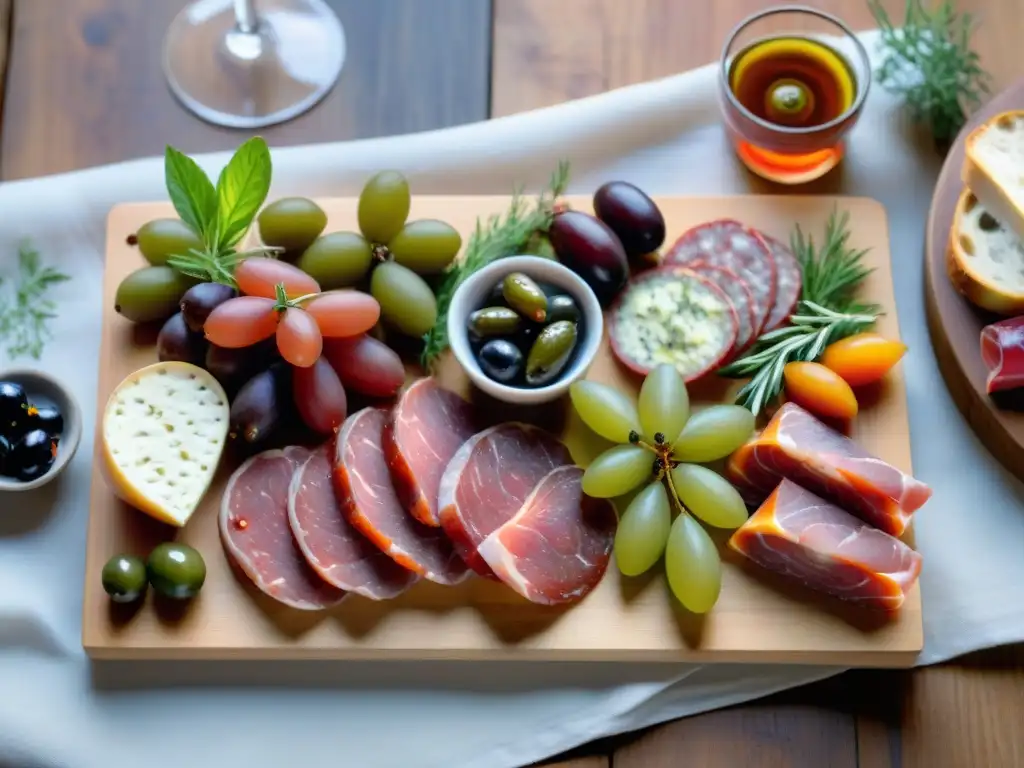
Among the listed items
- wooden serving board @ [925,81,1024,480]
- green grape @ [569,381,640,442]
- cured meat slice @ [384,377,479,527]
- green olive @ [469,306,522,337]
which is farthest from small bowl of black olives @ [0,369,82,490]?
wooden serving board @ [925,81,1024,480]

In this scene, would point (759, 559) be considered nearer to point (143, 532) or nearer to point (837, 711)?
point (837, 711)

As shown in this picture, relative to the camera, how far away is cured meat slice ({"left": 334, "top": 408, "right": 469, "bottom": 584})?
4.63ft

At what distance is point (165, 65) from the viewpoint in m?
1.77

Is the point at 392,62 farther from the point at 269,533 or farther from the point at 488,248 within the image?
the point at 269,533

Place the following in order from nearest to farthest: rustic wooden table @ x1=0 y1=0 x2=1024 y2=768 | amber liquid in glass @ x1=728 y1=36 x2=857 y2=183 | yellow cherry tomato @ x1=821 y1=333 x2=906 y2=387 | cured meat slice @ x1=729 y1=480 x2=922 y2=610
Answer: cured meat slice @ x1=729 y1=480 x2=922 y2=610 → yellow cherry tomato @ x1=821 y1=333 x2=906 y2=387 → amber liquid in glass @ x1=728 y1=36 x2=857 y2=183 → rustic wooden table @ x1=0 y1=0 x2=1024 y2=768

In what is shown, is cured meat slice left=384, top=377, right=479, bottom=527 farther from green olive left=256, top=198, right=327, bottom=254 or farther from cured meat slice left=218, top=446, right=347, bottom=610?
green olive left=256, top=198, right=327, bottom=254

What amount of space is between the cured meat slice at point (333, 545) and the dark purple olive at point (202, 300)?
0.74 feet

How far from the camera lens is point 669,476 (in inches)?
56.1

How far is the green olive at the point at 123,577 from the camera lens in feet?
4.61

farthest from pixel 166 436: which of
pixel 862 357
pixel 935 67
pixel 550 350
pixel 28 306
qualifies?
pixel 935 67

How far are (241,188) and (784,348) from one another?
2.34ft

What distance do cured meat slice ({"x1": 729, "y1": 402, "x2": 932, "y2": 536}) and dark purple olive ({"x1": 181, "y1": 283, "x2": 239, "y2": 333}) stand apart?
26.4 inches

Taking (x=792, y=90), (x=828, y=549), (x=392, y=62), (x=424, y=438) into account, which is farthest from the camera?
(x=392, y=62)

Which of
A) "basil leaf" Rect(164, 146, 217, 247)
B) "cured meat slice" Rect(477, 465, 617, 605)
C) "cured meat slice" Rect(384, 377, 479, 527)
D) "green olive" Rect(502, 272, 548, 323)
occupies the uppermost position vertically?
"basil leaf" Rect(164, 146, 217, 247)
